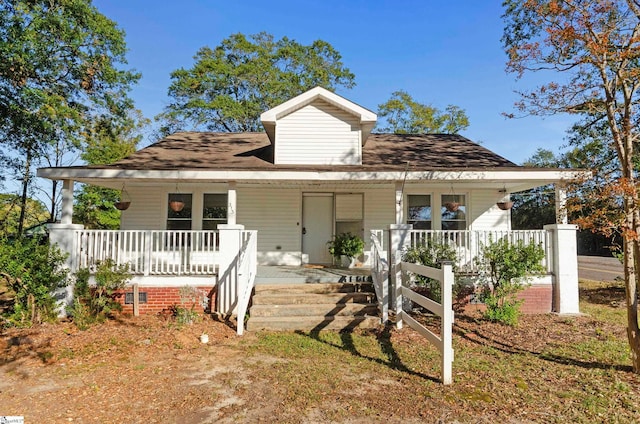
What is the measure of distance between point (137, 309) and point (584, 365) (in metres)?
7.87

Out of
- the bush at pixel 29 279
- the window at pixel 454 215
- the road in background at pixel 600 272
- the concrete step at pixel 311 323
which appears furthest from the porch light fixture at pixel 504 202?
the bush at pixel 29 279

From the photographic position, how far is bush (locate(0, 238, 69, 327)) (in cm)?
638

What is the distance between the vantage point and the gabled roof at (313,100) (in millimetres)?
9195

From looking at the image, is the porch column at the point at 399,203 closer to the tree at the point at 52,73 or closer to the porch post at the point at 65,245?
the porch post at the point at 65,245

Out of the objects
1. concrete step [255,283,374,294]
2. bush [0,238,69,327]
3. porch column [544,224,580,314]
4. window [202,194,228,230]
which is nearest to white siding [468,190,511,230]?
porch column [544,224,580,314]

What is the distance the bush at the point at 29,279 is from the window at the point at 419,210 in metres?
8.77

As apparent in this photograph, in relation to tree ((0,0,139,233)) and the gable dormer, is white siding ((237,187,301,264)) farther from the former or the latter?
tree ((0,0,139,233))

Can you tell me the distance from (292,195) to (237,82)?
1797cm

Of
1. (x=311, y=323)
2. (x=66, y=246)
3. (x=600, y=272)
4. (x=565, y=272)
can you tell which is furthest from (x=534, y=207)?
(x=66, y=246)

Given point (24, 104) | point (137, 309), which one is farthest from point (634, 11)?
point (24, 104)

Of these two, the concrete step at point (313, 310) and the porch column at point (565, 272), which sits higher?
the porch column at point (565, 272)

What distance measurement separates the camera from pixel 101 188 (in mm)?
17797

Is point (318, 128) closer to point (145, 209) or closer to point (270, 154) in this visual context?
point (270, 154)

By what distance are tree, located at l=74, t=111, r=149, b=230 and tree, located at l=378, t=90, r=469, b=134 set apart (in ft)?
62.8
